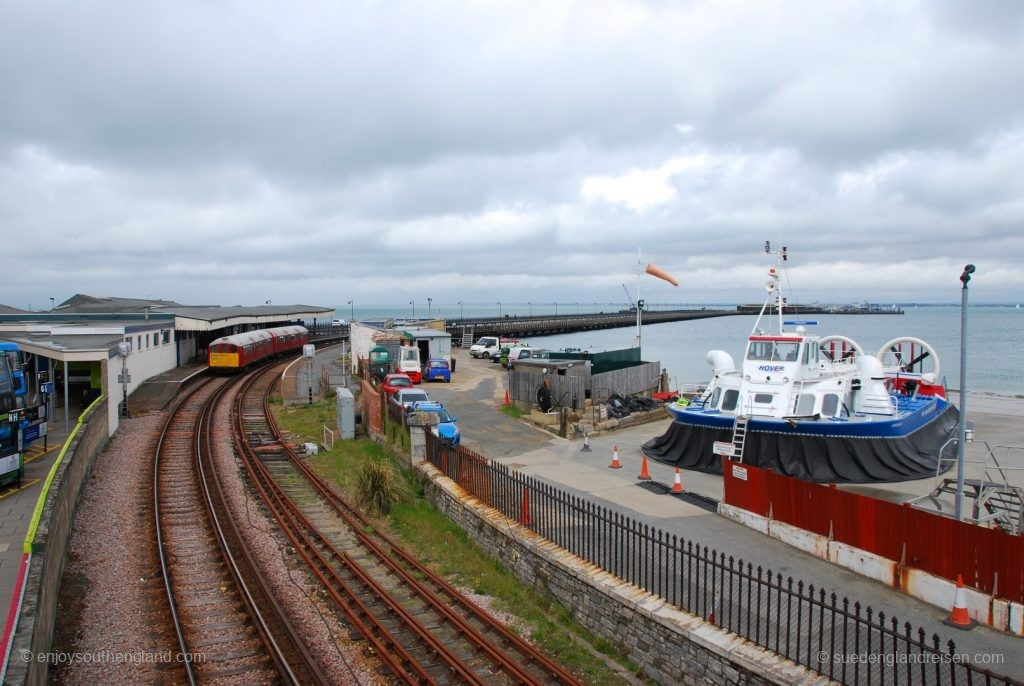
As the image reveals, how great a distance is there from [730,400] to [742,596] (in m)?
10.8

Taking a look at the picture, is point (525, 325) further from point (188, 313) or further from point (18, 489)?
point (18, 489)

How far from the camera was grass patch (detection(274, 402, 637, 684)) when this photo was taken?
9398mm

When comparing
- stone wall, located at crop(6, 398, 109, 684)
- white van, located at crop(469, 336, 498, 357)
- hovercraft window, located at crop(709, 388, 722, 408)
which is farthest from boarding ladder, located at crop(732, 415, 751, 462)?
white van, located at crop(469, 336, 498, 357)

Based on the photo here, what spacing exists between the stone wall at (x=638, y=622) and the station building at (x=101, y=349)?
54.9ft

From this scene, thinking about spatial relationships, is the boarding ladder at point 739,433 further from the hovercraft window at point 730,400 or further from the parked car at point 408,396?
the parked car at point 408,396

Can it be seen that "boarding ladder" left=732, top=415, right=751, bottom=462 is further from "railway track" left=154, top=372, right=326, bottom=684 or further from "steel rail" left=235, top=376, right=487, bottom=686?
"railway track" left=154, top=372, right=326, bottom=684

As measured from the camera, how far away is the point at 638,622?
896 centimetres

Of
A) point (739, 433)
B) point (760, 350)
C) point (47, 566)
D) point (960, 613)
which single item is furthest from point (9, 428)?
point (760, 350)

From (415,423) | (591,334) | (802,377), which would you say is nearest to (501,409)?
(415,423)

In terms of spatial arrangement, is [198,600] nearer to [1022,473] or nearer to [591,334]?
[1022,473]

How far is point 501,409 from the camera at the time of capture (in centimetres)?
2647

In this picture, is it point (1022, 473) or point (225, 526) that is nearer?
point (225, 526)

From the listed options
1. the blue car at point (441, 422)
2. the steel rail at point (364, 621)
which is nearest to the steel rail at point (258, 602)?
the steel rail at point (364, 621)

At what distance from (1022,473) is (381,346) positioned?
29.3 meters
